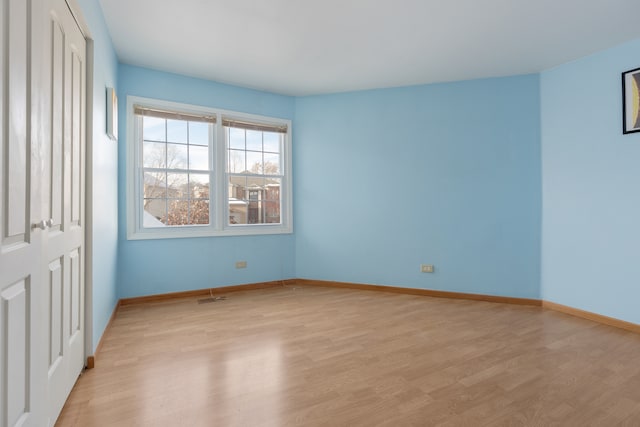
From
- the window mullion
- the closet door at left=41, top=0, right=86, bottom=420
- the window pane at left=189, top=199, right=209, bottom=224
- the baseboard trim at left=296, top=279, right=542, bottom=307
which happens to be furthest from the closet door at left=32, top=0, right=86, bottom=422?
the baseboard trim at left=296, top=279, right=542, bottom=307

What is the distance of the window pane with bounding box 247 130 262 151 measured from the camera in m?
4.61

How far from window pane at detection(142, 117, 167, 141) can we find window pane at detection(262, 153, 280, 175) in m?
1.33

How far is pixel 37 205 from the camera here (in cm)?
→ 130

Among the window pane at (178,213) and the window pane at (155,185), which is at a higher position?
the window pane at (155,185)

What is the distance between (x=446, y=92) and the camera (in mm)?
4223

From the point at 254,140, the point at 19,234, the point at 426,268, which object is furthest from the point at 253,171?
the point at 19,234

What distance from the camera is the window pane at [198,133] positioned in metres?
4.18

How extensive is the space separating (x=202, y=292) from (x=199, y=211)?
1.02 meters

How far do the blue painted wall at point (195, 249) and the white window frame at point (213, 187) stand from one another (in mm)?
66

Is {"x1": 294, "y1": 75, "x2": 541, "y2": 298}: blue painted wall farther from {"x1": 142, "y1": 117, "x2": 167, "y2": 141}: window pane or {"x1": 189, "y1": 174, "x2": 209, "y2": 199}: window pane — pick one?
{"x1": 142, "y1": 117, "x2": 167, "y2": 141}: window pane

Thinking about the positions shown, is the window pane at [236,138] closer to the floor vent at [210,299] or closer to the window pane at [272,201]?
the window pane at [272,201]

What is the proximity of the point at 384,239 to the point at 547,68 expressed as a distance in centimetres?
272

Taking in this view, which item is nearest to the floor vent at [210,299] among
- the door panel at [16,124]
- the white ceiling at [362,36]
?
the white ceiling at [362,36]

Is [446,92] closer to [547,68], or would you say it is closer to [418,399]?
[547,68]
